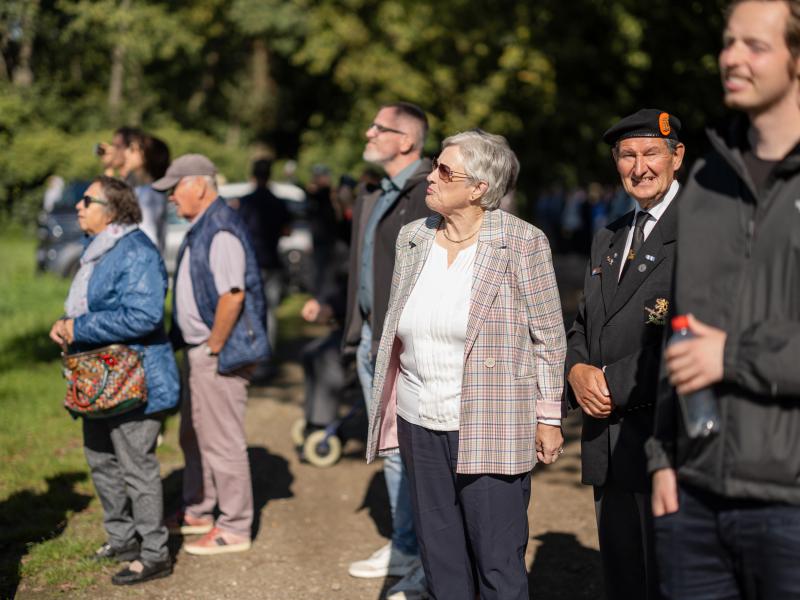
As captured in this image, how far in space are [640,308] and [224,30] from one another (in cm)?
3557

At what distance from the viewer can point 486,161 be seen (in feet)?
13.4

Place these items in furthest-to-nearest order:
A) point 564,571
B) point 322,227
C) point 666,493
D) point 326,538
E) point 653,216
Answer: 1. point 322,227
2. point 326,538
3. point 564,571
4. point 653,216
5. point 666,493

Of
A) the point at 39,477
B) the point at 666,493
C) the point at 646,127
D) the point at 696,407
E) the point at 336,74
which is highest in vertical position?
the point at 336,74

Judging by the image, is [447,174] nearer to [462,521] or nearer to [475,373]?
[475,373]

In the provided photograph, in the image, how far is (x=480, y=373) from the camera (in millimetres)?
3961

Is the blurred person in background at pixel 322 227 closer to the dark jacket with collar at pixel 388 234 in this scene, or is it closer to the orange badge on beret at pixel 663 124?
the dark jacket with collar at pixel 388 234

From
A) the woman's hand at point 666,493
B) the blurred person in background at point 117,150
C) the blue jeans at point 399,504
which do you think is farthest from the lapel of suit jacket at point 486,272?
the blurred person in background at point 117,150

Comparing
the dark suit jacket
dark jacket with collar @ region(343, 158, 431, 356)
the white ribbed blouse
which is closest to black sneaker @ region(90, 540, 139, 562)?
dark jacket with collar @ region(343, 158, 431, 356)

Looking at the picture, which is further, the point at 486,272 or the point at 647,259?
the point at 486,272

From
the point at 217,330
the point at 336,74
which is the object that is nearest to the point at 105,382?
the point at 217,330

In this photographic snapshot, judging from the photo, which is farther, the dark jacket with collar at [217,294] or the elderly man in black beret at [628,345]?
the dark jacket with collar at [217,294]

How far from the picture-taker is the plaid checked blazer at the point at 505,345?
3.93 m

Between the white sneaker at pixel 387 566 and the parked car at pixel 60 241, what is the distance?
13550mm

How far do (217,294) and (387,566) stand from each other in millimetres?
1720
